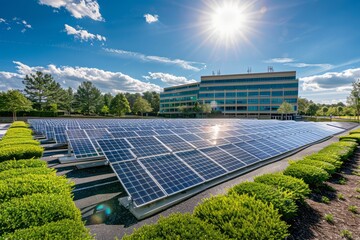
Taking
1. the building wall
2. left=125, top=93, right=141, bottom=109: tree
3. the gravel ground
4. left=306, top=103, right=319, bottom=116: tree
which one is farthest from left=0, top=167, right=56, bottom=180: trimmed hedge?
left=125, top=93, right=141, bottom=109: tree

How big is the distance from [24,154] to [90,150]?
3443 mm

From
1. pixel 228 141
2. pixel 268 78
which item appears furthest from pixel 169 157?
pixel 268 78

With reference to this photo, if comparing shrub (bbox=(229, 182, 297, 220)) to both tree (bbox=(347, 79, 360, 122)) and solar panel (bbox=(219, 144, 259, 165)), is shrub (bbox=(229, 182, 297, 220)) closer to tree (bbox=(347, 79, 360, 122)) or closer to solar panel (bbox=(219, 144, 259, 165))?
solar panel (bbox=(219, 144, 259, 165))

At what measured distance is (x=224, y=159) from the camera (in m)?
9.51

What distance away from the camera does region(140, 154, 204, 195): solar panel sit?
6.47 metres

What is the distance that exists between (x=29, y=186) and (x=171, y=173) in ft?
15.0

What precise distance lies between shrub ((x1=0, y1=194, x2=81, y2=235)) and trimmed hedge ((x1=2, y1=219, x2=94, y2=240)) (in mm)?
322

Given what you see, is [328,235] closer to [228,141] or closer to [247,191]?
[247,191]

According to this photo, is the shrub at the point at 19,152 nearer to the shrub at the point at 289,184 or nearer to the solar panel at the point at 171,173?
the solar panel at the point at 171,173

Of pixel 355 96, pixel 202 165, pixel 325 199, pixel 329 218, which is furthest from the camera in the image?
pixel 355 96

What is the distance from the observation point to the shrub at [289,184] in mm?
5834

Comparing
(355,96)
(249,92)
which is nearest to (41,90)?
→ (249,92)

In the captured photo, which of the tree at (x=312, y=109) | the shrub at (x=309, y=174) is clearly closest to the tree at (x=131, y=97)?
the tree at (x=312, y=109)

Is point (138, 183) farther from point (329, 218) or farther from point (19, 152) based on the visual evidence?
point (19, 152)
